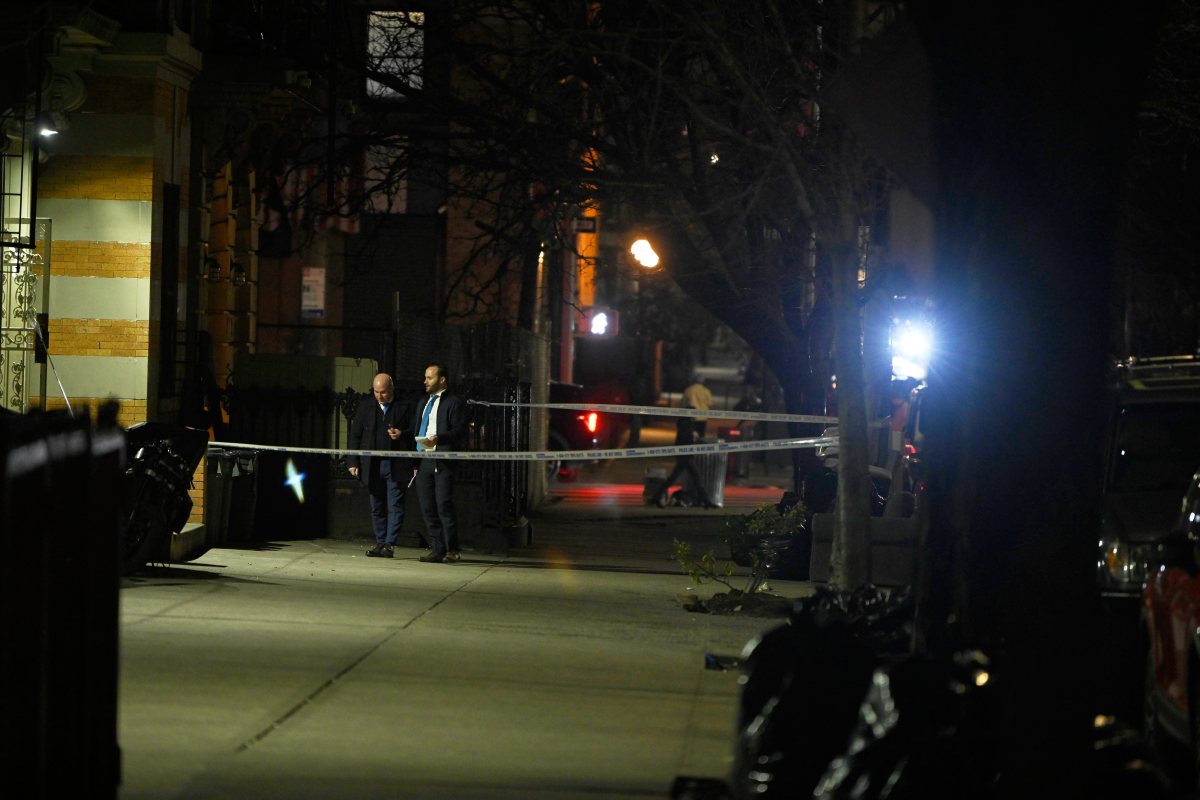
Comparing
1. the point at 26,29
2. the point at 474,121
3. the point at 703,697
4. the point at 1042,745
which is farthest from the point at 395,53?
the point at 1042,745

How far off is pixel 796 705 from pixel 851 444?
201 inches

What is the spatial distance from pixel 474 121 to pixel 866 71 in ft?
39.0

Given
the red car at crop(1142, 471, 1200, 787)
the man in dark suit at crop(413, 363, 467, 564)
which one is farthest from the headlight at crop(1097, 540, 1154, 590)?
the man in dark suit at crop(413, 363, 467, 564)

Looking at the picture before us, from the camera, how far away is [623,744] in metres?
7.36

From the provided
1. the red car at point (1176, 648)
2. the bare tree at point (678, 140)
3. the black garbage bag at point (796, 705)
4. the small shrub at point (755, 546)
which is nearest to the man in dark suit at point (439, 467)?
the small shrub at point (755, 546)

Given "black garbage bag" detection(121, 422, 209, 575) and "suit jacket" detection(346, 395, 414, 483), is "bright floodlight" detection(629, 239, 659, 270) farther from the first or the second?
"black garbage bag" detection(121, 422, 209, 575)

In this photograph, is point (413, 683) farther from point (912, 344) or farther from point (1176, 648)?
point (912, 344)

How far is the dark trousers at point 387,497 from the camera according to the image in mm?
15641

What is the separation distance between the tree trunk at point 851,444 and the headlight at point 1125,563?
157 cm

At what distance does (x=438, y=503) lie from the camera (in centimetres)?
1540

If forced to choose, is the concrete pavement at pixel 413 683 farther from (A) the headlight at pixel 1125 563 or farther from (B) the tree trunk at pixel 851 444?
(A) the headlight at pixel 1125 563

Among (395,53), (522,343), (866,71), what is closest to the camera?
(866,71)

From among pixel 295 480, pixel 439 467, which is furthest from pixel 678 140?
pixel 295 480

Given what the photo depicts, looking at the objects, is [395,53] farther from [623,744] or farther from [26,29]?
[623,744]
